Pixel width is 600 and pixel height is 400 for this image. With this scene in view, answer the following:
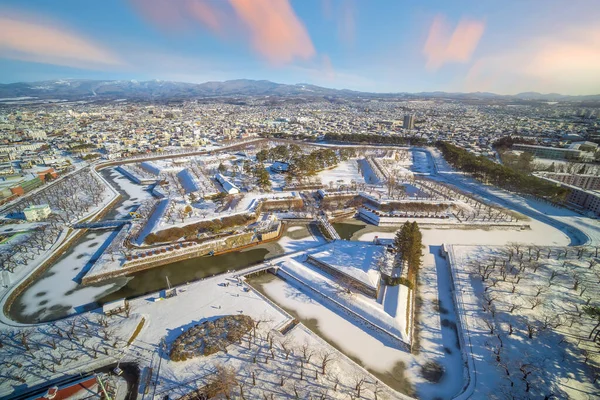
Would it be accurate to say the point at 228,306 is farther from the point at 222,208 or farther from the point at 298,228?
the point at 222,208

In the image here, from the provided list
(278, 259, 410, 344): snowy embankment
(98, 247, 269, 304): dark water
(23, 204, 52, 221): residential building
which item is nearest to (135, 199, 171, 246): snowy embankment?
(98, 247, 269, 304): dark water

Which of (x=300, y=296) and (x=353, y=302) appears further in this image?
(x=300, y=296)

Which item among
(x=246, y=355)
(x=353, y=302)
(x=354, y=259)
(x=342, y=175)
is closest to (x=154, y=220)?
(x=246, y=355)

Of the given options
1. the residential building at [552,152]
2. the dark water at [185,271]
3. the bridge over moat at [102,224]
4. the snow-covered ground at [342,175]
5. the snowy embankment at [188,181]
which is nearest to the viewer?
the dark water at [185,271]

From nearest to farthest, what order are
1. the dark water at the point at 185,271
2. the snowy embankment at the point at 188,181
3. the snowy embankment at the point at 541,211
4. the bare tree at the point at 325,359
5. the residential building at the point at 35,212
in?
the bare tree at the point at 325,359, the dark water at the point at 185,271, the snowy embankment at the point at 541,211, the residential building at the point at 35,212, the snowy embankment at the point at 188,181

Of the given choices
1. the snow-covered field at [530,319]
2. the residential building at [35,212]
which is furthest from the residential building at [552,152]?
the residential building at [35,212]

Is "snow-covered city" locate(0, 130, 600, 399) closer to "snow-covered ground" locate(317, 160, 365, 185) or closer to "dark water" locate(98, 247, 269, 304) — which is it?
"dark water" locate(98, 247, 269, 304)

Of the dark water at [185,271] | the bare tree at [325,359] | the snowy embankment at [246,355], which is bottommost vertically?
the dark water at [185,271]

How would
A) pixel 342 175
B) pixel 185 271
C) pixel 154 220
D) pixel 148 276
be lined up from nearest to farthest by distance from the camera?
pixel 148 276, pixel 185 271, pixel 154 220, pixel 342 175

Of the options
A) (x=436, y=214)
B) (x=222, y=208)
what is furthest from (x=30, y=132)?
(x=436, y=214)

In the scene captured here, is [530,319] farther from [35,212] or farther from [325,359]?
[35,212]

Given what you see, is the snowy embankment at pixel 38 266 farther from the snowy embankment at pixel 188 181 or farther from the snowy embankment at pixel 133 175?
the snowy embankment at pixel 133 175
